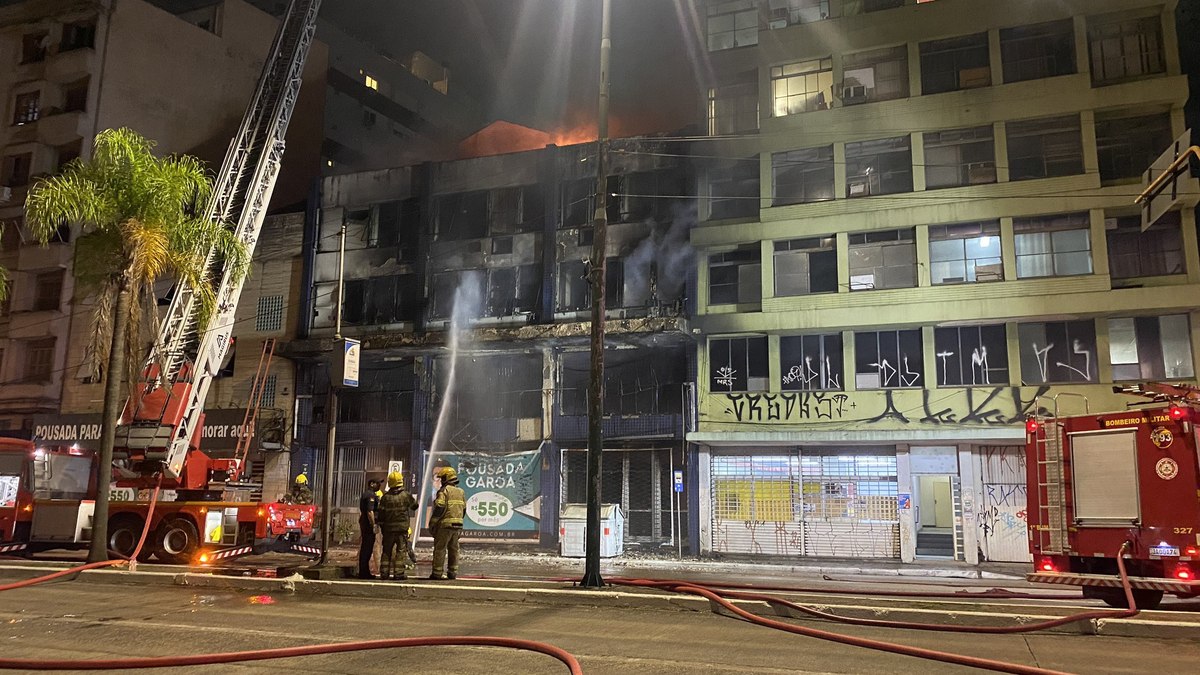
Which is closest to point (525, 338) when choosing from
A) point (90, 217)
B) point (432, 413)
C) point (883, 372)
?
point (432, 413)

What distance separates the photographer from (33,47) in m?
38.0

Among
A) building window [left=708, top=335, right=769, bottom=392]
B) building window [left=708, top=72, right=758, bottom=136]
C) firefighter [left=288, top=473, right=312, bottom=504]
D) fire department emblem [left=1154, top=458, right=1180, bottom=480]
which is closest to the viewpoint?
fire department emblem [left=1154, top=458, right=1180, bottom=480]

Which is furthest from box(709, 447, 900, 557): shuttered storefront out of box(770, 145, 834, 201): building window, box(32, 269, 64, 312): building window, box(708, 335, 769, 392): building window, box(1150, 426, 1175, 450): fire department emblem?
Result: box(32, 269, 64, 312): building window

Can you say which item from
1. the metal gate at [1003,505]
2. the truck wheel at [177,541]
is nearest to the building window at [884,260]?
the metal gate at [1003,505]

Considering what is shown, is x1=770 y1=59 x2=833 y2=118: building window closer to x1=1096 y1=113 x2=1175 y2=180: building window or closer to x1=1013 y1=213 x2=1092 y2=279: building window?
x1=1013 y1=213 x2=1092 y2=279: building window

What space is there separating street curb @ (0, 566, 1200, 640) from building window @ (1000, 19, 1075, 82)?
67.2ft

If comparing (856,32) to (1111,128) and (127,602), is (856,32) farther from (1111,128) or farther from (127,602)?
(127,602)

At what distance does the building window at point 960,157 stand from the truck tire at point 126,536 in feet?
77.2

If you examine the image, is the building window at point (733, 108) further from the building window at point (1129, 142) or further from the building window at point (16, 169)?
the building window at point (16, 169)

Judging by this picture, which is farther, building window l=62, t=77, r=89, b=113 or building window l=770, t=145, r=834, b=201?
building window l=62, t=77, r=89, b=113

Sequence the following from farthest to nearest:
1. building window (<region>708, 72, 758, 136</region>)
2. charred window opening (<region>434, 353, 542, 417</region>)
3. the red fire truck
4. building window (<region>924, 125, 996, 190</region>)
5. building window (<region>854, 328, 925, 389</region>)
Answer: charred window opening (<region>434, 353, 542, 417</region>), building window (<region>708, 72, 758, 136</region>), building window (<region>924, 125, 996, 190</region>), building window (<region>854, 328, 925, 389</region>), the red fire truck

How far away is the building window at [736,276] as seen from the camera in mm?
26547

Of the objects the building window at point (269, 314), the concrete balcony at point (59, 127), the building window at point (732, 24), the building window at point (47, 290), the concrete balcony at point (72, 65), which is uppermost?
the concrete balcony at point (72, 65)

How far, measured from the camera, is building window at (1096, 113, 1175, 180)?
23.4 meters
